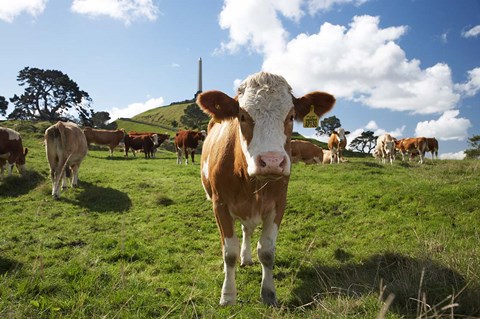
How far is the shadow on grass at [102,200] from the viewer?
9898 millimetres

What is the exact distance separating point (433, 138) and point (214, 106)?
29.1 metres

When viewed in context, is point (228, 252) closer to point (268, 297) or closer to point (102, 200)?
point (268, 297)

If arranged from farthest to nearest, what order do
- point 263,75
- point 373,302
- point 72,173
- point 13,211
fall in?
point 72,173
point 13,211
point 263,75
point 373,302

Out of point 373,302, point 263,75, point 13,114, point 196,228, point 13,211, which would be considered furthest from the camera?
point 13,114

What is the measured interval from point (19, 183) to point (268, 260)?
481 inches

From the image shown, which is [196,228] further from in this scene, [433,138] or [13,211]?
[433,138]

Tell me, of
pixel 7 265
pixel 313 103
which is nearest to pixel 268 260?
pixel 313 103

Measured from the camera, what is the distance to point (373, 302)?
328 centimetres

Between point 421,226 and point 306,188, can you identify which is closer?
point 421,226

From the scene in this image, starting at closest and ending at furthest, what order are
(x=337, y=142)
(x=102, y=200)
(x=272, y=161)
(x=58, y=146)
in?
(x=272, y=161) < (x=102, y=200) < (x=58, y=146) < (x=337, y=142)

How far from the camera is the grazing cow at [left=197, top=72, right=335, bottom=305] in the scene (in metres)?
3.88

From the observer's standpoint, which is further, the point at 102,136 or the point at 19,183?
the point at 102,136

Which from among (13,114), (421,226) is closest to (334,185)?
(421,226)

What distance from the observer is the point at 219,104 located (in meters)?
4.36
